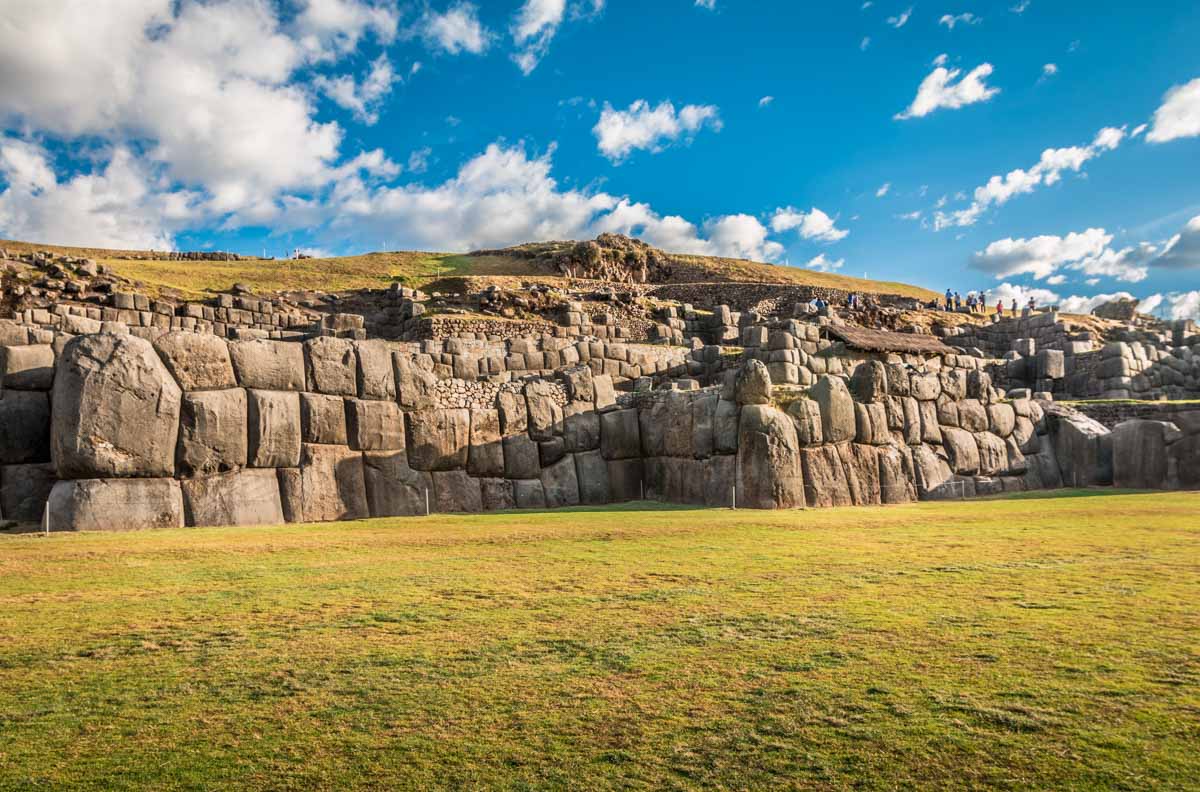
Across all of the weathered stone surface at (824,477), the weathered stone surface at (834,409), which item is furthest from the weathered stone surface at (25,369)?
the weathered stone surface at (834,409)

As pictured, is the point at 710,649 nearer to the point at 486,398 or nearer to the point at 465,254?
the point at 486,398

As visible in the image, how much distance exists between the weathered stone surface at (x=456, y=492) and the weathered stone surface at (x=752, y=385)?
6.60 m

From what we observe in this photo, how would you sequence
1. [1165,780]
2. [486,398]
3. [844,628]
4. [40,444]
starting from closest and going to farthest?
[1165,780]
[844,628]
[40,444]
[486,398]

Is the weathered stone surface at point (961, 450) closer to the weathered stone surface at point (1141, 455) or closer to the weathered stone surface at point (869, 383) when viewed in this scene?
the weathered stone surface at point (869, 383)

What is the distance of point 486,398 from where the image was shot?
18953mm

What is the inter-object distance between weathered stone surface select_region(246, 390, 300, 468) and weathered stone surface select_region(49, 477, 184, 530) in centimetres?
161

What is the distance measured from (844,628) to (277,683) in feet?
14.3

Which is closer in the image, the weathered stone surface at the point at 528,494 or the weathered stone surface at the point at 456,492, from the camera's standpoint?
the weathered stone surface at the point at 456,492

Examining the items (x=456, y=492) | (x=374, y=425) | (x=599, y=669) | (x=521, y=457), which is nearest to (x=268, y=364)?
(x=374, y=425)

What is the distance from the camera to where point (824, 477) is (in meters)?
18.5

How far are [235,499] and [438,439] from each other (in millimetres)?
4626

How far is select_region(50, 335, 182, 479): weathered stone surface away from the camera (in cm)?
1300

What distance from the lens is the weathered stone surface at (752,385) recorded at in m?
18.2

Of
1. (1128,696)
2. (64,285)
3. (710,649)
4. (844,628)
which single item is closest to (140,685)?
(710,649)
